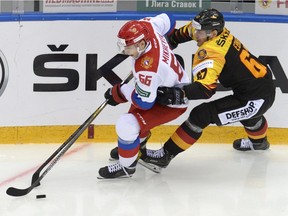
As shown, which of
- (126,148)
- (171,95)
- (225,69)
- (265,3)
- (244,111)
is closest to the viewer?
(171,95)

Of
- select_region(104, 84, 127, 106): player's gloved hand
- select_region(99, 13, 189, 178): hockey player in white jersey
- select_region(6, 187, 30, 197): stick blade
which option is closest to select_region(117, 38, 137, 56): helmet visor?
select_region(99, 13, 189, 178): hockey player in white jersey

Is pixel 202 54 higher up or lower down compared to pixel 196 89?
higher up

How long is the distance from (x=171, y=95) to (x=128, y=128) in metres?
0.32

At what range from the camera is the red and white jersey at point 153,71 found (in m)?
3.84

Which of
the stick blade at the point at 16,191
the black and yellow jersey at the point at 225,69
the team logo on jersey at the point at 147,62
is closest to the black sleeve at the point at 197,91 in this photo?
the black and yellow jersey at the point at 225,69

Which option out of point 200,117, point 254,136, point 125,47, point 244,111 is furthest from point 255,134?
point 125,47

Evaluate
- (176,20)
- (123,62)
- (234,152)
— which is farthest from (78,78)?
(234,152)

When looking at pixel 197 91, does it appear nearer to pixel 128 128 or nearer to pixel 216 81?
pixel 216 81

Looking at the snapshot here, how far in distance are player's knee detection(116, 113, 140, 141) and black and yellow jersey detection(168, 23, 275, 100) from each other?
1.21 ft

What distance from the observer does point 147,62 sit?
3855mm

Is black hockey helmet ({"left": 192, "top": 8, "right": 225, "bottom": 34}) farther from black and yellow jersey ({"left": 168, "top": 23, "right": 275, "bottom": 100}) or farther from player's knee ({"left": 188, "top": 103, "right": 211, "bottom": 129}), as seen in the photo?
player's knee ({"left": 188, "top": 103, "right": 211, "bottom": 129})

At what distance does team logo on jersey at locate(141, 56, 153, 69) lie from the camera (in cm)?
385

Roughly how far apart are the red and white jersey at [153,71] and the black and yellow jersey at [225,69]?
0.13 m

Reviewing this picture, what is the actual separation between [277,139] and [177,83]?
1222mm
